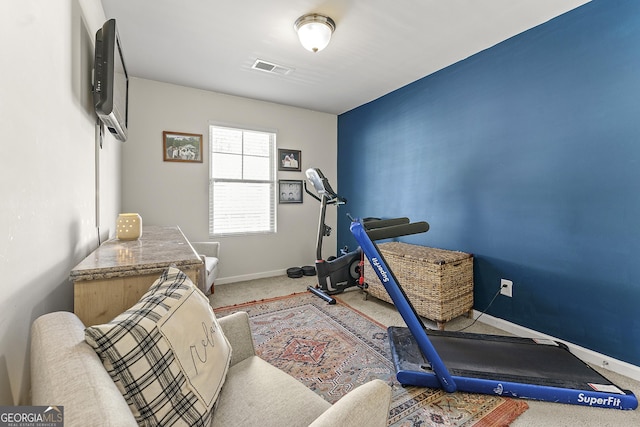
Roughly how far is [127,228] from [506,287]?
3.13 meters

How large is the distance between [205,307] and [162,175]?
302 cm

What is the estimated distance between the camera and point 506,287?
2572 millimetres

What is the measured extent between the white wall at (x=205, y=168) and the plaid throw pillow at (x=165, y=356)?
9.50 feet

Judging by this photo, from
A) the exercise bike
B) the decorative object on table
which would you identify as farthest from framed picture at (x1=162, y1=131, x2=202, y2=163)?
the decorative object on table

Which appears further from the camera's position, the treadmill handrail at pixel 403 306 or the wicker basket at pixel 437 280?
the wicker basket at pixel 437 280

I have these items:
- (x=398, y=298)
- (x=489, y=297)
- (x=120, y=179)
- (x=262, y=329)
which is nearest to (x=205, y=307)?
(x=398, y=298)

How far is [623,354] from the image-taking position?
194 cm

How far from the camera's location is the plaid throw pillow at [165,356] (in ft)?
2.32

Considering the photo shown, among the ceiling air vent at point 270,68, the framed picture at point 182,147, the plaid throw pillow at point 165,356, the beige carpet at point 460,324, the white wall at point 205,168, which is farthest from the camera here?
the framed picture at point 182,147

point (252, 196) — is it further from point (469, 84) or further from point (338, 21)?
point (469, 84)

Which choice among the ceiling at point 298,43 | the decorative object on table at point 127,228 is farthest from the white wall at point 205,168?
the decorative object on table at point 127,228

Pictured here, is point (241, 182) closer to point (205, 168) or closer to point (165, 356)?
point (205, 168)

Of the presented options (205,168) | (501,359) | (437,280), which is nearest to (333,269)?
(437,280)

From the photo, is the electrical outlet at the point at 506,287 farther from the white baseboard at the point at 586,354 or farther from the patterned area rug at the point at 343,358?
the patterned area rug at the point at 343,358
